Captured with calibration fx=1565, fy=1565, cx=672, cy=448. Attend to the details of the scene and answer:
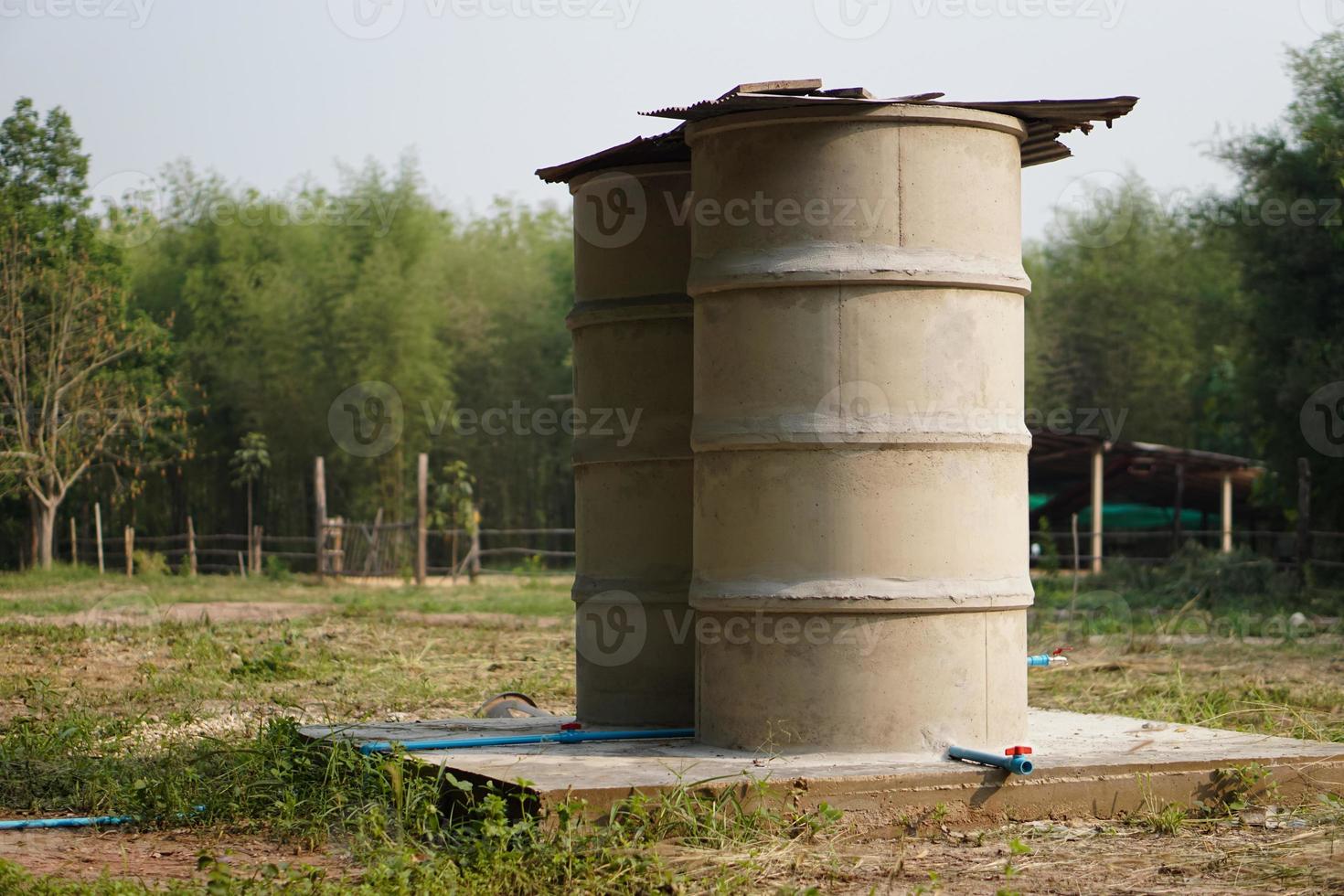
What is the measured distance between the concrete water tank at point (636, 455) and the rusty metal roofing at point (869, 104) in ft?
3.07

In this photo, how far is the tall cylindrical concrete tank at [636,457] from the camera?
6.71 metres

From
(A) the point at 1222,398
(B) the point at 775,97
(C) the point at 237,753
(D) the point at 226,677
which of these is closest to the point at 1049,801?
A: (B) the point at 775,97

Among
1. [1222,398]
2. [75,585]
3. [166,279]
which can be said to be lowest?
[75,585]

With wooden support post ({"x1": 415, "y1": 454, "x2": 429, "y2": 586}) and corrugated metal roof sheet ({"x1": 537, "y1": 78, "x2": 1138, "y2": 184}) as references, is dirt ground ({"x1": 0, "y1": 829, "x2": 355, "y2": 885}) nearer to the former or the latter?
corrugated metal roof sheet ({"x1": 537, "y1": 78, "x2": 1138, "y2": 184})

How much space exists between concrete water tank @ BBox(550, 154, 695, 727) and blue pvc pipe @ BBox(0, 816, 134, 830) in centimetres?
202

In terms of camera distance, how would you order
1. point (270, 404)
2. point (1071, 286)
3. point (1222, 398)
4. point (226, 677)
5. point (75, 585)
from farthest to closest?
1. point (1071, 286)
2. point (270, 404)
3. point (1222, 398)
4. point (75, 585)
5. point (226, 677)

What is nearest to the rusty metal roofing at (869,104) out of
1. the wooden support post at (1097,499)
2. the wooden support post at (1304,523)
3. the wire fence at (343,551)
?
the wooden support post at (1304,523)

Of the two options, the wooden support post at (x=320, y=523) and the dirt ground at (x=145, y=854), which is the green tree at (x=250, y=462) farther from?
the dirt ground at (x=145, y=854)

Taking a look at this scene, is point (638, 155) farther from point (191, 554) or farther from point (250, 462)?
point (250, 462)

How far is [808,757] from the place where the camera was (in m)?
5.50

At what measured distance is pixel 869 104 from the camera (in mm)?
5602

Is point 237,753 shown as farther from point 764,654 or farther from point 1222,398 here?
point 1222,398

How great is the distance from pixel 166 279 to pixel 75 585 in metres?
10.6

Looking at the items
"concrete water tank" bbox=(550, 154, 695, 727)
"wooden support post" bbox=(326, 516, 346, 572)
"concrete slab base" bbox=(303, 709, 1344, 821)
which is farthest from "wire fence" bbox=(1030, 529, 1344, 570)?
"concrete water tank" bbox=(550, 154, 695, 727)
